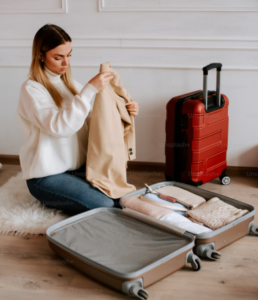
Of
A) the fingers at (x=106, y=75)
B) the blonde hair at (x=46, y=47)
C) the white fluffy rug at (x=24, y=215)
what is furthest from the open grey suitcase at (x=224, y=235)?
the blonde hair at (x=46, y=47)

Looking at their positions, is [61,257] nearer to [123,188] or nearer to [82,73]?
[123,188]

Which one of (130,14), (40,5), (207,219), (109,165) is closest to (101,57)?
(130,14)

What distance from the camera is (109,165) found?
1.99 m

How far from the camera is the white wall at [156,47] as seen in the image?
8.10 ft

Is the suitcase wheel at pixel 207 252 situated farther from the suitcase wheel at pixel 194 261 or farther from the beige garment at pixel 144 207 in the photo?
the beige garment at pixel 144 207

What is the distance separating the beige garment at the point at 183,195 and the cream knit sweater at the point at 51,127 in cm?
49

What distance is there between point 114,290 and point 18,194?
3.52 ft

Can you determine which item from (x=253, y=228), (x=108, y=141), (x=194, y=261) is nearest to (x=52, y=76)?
(x=108, y=141)

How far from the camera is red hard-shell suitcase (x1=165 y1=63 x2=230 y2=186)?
7.35 feet

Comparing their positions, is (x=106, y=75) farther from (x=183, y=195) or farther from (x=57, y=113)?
(x=183, y=195)

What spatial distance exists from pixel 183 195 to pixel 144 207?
27 cm

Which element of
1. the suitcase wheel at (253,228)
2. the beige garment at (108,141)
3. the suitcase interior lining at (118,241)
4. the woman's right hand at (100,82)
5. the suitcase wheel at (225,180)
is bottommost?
the suitcase wheel at (225,180)

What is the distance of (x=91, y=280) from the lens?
1.49 metres

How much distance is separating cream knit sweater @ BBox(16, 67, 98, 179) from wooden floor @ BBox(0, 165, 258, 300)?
396mm
